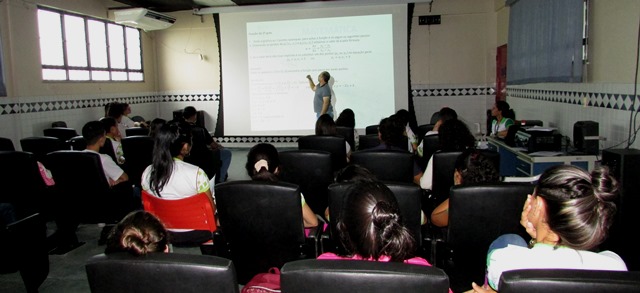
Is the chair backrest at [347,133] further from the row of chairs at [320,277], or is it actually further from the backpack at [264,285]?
the row of chairs at [320,277]

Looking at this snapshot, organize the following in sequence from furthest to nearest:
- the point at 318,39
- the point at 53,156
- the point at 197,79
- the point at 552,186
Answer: the point at 197,79 < the point at 318,39 < the point at 53,156 < the point at 552,186

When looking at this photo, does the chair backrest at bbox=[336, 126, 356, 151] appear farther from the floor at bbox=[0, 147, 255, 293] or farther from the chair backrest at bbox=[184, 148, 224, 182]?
the floor at bbox=[0, 147, 255, 293]

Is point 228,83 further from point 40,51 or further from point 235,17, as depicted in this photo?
point 40,51

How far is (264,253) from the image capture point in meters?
2.43

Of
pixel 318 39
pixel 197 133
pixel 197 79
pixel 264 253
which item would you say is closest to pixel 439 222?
pixel 264 253

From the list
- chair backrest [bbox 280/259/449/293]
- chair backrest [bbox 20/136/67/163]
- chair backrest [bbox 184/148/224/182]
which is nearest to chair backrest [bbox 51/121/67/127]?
chair backrest [bbox 20/136/67/163]

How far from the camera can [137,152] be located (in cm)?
423

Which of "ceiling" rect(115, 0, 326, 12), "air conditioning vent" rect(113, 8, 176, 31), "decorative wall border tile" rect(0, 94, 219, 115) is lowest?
"decorative wall border tile" rect(0, 94, 219, 115)

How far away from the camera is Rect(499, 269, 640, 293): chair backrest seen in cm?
105

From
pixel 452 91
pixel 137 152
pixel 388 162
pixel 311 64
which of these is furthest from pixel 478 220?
pixel 452 91

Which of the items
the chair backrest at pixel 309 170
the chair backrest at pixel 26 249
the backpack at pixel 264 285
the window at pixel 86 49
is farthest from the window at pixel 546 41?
the window at pixel 86 49

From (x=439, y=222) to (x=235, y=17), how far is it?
276 inches

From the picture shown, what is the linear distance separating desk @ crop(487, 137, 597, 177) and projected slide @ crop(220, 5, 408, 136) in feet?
10.2

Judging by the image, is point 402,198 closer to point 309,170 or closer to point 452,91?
point 309,170
